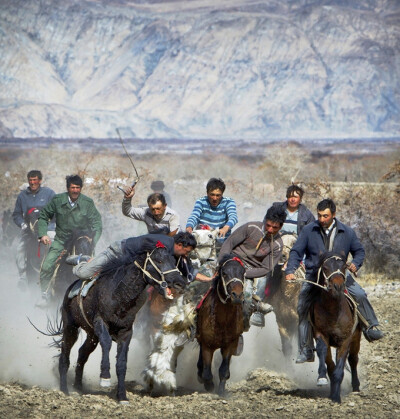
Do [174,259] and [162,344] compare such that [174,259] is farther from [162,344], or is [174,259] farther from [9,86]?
[9,86]

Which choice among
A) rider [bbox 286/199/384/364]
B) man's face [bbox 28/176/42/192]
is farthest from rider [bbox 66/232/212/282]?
man's face [bbox 28/176/42/192]

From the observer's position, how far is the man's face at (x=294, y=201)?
11047mm

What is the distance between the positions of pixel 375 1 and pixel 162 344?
14051 centimetres

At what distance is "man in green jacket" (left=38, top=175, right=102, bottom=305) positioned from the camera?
1234cm

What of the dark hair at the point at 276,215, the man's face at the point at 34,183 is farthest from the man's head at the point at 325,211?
the man's face at the point at 34,183

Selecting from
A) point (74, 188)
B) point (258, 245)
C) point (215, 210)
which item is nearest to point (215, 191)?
point (215, 210)

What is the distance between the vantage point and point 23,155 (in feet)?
178

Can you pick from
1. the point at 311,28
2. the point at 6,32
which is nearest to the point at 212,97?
the point at 311,28

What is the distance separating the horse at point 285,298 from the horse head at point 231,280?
5.88ft

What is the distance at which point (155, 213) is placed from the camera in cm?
1079

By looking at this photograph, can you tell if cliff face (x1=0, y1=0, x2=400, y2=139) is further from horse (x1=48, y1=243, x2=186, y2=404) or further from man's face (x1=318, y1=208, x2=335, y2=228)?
man's face (x1=318, y1=208, x2=335, y2=228)

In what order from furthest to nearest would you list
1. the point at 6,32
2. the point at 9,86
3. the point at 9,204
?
the point at 6,32 → the point at 9,86 → the point at 9,204

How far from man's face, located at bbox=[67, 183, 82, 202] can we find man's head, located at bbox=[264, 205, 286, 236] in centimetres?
371

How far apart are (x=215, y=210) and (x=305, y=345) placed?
2.51 m
